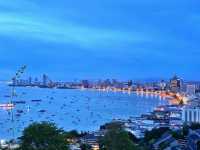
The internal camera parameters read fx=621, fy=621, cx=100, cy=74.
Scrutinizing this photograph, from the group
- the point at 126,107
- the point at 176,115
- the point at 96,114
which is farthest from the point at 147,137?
the point at 126,107

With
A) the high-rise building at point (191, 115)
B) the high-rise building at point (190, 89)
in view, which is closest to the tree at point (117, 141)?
the high-rise building at point (191, 115)

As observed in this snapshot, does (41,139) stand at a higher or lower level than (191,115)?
higher

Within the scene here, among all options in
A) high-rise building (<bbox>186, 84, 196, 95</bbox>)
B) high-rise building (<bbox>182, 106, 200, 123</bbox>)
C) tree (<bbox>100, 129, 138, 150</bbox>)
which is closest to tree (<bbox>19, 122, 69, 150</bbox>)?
tree (<bbox>100, 129, 138, 150</bbox>)

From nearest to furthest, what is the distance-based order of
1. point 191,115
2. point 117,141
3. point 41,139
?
1. point 41,139
2. point 117,141
3. point 191,115

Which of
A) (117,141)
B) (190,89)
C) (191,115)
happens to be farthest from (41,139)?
(190,89)

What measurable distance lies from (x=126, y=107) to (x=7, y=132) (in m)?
25.9

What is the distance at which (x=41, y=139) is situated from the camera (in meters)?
8.08

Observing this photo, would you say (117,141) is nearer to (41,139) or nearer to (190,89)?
(41,139)

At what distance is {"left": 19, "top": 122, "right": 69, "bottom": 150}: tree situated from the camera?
8047 mm

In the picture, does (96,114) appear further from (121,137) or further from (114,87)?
(114,87)

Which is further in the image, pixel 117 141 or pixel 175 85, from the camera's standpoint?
pixel 175 85

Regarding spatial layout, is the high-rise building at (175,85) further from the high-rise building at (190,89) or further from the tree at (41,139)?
the tree at (41,139)

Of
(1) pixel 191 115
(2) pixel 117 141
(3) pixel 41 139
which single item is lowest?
(1) pixel 191 115

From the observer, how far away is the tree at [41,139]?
317 inches
